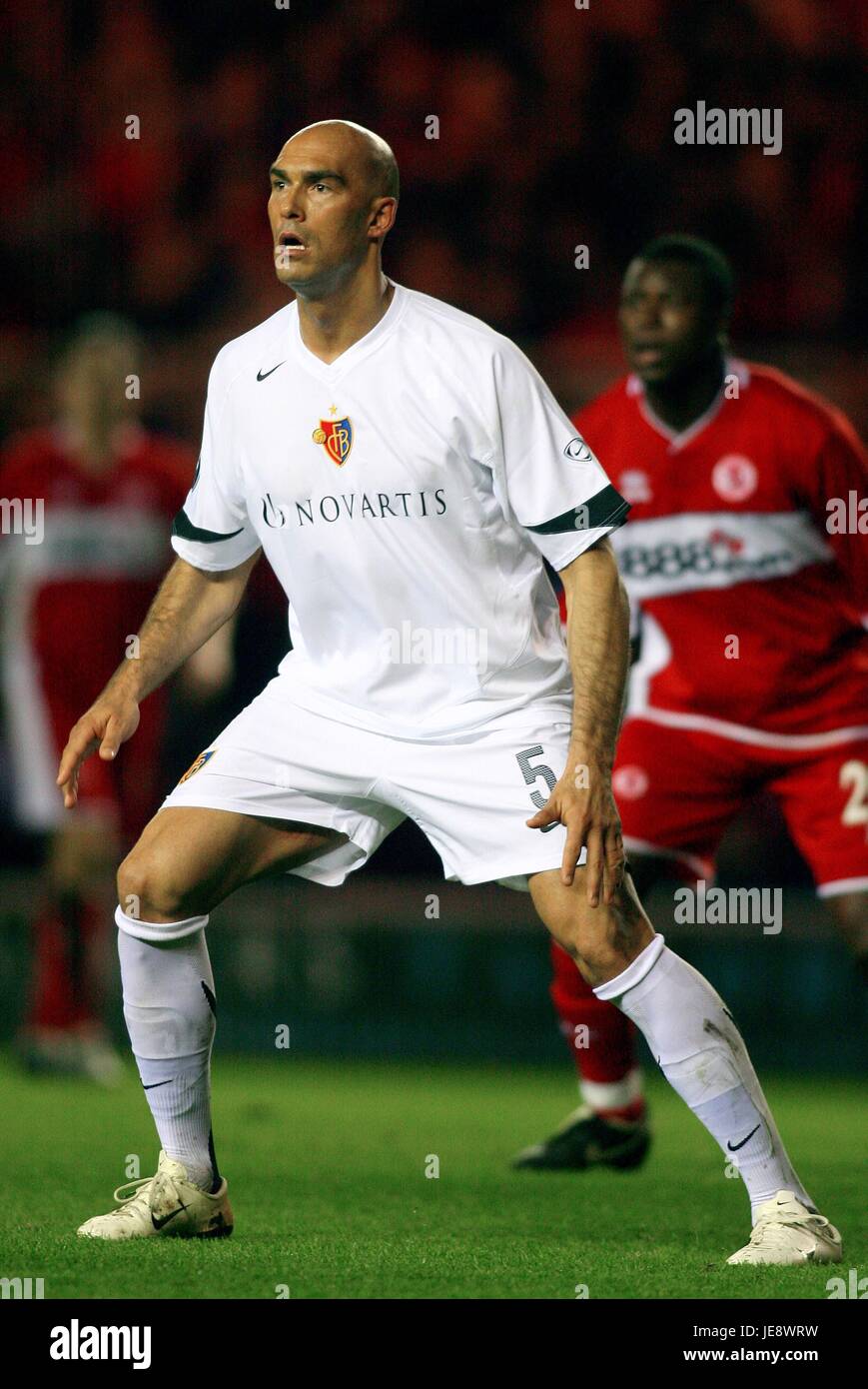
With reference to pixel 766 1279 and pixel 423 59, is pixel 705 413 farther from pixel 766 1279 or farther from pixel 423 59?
pixel 423 59

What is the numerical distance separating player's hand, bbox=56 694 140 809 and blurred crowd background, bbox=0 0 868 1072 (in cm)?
670

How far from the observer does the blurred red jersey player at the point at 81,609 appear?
802cm

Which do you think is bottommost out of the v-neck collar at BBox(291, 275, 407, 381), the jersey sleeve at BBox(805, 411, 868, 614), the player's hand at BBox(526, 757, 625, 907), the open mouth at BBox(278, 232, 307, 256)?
the player's hand at BBox(526, 757, 625, 907)

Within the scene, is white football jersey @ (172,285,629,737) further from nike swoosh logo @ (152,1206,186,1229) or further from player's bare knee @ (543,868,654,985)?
nike swoosh logo @ (152,1206,186,1229)

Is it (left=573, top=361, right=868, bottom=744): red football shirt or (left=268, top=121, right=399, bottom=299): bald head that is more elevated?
(left=268, top=121, right=399, bottom=299): bald head

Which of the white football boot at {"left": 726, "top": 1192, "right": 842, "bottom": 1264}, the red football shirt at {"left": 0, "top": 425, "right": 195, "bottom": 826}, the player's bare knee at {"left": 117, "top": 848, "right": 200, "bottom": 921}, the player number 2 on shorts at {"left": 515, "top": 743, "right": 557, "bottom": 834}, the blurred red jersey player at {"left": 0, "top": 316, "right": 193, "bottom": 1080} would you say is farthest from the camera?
the red football shirt at {"left": 0, "top": 425, "right": 195, "bottom": 826}

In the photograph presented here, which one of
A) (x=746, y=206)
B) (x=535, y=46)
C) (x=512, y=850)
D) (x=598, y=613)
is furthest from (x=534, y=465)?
(x=535, y=46)

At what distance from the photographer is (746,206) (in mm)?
11758

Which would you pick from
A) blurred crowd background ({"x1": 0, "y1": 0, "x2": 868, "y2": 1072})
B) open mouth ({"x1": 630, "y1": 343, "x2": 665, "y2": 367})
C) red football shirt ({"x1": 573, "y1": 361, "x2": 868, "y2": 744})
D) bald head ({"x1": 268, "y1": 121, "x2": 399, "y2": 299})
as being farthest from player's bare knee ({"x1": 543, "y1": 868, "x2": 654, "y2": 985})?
blurred crowd background ({"x1": 0, "y1": 0, "x2": 868, "y2": 1072})

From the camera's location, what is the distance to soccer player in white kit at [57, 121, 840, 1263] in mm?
3943

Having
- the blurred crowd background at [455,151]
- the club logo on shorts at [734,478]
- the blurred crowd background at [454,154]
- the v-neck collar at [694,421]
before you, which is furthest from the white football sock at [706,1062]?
the blurred crowd background at [455,151]

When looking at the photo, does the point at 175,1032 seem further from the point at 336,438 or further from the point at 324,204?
the point at 324,204

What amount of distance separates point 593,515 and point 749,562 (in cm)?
195

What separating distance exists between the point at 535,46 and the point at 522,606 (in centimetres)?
921
